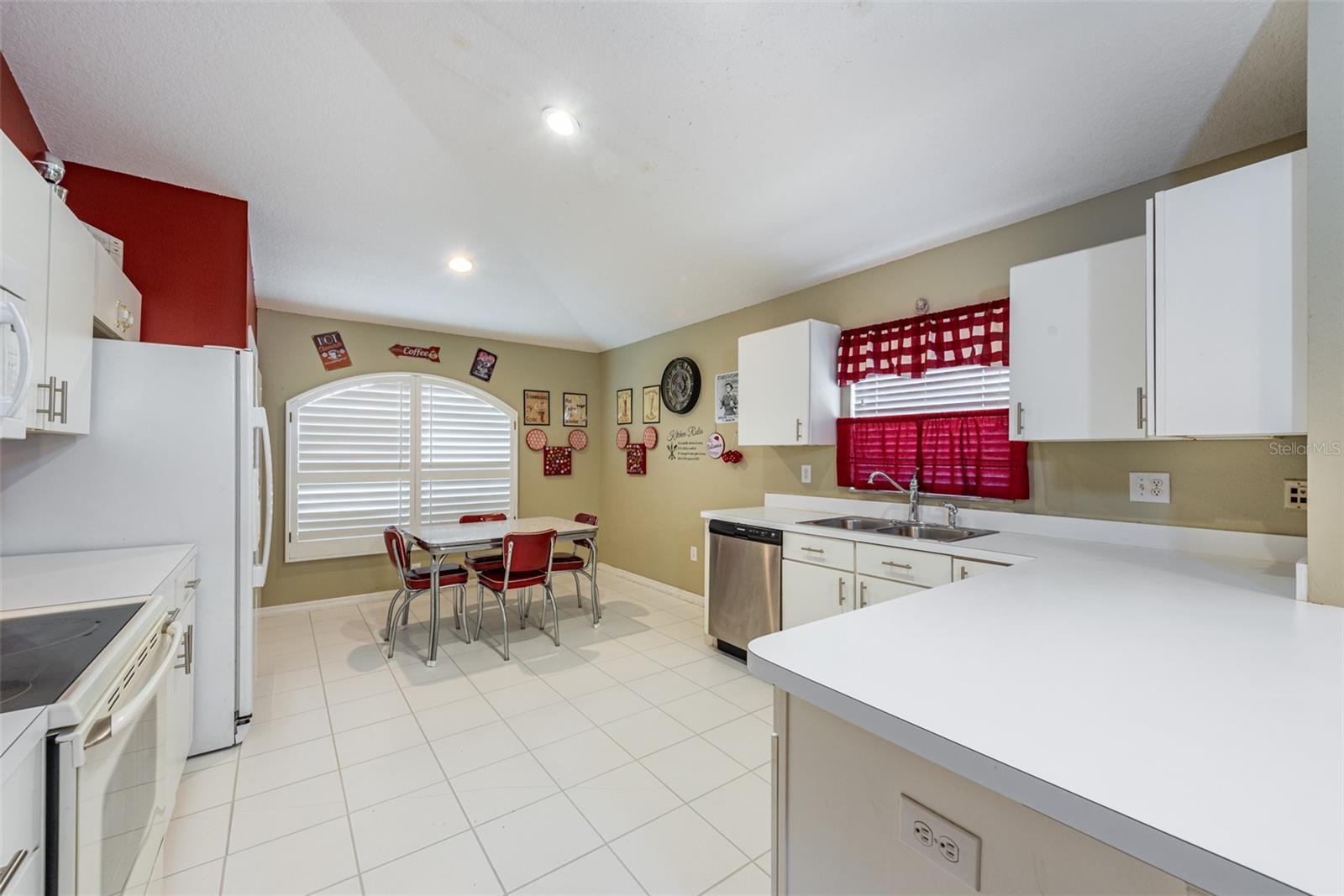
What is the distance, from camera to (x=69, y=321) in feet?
5.60

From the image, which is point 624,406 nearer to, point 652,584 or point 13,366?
point 652,584

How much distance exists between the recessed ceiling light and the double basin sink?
7.70 ft

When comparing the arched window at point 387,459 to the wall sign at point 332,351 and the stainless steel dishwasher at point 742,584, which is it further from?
the stainless steel dishwasher at point 742,584

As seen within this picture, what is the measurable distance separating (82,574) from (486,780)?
152 cm

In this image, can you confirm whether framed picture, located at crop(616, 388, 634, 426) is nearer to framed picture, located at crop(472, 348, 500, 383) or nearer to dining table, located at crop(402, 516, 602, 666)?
framed picture, located at crop(472, 348, 500, 383)

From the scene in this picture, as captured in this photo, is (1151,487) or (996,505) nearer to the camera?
(1151,487)

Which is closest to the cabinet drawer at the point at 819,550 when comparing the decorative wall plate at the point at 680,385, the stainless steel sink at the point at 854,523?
the stainless steel sink at the point at 854,523

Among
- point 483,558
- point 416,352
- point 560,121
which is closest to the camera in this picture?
point 560,121

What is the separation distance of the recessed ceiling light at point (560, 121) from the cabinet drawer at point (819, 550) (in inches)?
91.7

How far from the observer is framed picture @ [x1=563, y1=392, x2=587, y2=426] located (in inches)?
221

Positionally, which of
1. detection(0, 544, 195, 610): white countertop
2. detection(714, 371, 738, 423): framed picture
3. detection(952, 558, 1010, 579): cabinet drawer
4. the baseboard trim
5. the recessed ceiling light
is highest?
the recessed ceiling light

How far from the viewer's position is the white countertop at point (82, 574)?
4.83ft

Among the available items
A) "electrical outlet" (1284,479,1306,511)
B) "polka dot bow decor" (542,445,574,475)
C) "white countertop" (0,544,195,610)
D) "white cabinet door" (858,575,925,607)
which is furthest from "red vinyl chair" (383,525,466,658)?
"electrical outlet" (1284,479,1306,511)

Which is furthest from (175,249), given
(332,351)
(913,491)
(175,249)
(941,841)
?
(913,491)
